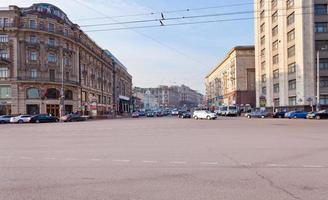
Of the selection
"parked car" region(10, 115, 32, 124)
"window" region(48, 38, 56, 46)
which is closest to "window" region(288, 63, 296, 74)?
"window" region(48, 38, 56, 46)

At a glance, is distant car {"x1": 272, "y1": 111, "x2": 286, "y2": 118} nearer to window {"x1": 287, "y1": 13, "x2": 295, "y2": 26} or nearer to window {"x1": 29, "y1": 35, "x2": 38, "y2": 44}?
window {"x1": 287, "y1": 13, "x2": 295, "y2": 26}

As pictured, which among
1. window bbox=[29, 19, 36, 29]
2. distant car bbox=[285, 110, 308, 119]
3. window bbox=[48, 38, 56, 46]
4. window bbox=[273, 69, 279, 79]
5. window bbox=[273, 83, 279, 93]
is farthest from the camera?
window bbox=[273, 69, 279, 79]

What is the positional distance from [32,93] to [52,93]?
3.82 m

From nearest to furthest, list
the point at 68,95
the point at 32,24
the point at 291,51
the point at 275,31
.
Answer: the point at 291,51, the point at 32,24, the point at 68,95, the point at 275,31

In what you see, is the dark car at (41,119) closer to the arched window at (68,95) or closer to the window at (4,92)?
the window at (4,92)

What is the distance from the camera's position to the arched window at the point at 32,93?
218 ft

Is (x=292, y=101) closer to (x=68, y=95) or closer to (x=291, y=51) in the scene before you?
(x=291, y=51)

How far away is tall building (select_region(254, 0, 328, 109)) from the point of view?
5959cm

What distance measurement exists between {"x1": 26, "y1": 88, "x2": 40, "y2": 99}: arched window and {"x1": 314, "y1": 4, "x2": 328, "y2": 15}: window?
5125 centimetres

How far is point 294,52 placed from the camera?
6384cm

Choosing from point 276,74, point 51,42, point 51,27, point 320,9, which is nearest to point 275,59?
point 276,74

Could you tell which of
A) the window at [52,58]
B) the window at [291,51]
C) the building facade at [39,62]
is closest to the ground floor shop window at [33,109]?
the building facade at [39,62]

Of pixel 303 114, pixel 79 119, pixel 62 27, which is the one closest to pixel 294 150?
pixel 303 114

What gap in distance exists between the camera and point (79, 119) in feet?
196
